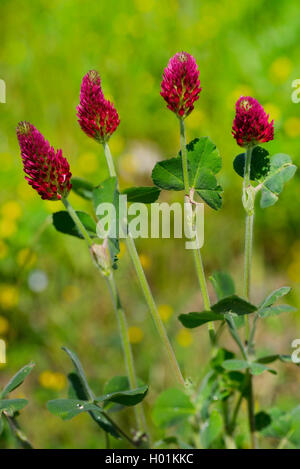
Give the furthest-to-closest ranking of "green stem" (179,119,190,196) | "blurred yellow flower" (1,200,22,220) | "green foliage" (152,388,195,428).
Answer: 1. "blurred yellow flower" (1,200,22,220)
2. "green foliage" (152,388,195,428)
3. "green stem" (179,119,190,196)

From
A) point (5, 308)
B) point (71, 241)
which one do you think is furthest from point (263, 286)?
point (5, 308)

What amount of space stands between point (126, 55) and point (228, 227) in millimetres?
1111

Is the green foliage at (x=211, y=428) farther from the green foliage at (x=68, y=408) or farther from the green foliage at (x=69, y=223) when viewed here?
the green foliage at (x=69, y=223)

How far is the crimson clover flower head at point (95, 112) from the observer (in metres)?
0.77

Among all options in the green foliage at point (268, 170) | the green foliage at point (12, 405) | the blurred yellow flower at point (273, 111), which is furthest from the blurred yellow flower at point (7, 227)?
the green foliage at point (268, 170)

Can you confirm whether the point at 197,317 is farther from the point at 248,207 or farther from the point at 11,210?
the point at 11,210

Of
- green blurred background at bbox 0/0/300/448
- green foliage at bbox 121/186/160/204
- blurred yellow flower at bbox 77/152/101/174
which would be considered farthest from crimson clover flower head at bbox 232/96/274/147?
blurred yellow flower at bbox 77/152/101/174

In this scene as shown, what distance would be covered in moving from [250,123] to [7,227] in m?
1.43

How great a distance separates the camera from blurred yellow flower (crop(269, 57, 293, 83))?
2.39 meters

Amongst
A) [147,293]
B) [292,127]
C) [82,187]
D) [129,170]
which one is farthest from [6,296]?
[292,127]

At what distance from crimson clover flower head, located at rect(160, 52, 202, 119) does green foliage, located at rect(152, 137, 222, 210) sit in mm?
74

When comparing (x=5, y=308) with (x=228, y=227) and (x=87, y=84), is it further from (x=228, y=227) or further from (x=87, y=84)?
(x=87, y=84)

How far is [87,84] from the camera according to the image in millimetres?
763

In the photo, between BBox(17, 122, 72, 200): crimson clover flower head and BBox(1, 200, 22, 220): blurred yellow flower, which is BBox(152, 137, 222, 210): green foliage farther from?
BBox(1, 200, 22, 220): blurred yellow flower
